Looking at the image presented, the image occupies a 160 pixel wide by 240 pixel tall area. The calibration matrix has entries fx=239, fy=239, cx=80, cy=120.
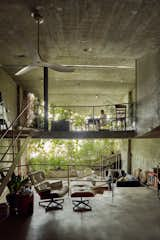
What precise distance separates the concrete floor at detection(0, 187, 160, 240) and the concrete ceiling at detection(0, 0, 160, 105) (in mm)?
3938

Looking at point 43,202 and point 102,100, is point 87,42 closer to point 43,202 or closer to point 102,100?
point 43,202

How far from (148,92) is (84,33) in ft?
9.42

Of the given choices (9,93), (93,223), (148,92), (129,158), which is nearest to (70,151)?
(129,158)

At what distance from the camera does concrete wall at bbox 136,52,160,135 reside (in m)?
6.76

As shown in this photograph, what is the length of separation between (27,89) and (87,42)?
817 cm

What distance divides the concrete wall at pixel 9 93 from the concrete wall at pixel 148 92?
527cm

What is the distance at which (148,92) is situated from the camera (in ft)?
24.8

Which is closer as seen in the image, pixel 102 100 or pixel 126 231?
pixel 126 231

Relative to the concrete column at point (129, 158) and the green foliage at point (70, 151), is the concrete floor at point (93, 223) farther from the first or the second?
the green foliage at point (70, 151)

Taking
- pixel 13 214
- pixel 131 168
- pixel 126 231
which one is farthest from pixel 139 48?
pixel 131 168

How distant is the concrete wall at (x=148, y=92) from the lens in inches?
266

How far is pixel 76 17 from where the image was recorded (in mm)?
5184

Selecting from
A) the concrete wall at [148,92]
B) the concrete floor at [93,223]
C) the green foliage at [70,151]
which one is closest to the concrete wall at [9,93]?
the concrete floor at [93,223]

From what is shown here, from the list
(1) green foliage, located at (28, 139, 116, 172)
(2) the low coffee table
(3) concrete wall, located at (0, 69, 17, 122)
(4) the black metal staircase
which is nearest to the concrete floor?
(2) the low coffee table
